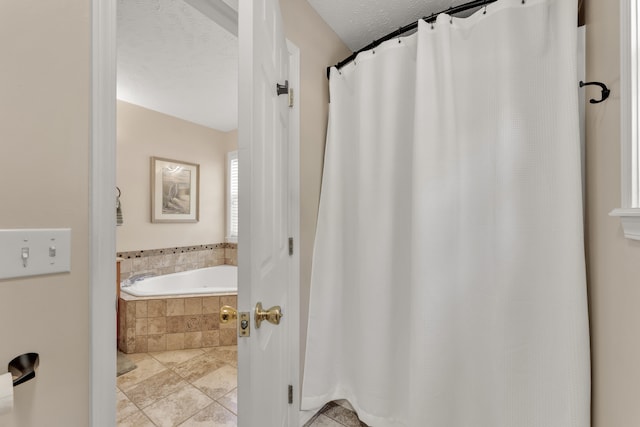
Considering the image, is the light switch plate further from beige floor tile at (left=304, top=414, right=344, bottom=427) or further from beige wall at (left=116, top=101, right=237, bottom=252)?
beige wall at (left=116, top=101, right=237, bottom=252)

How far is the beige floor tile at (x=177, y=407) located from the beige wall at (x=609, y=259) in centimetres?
201

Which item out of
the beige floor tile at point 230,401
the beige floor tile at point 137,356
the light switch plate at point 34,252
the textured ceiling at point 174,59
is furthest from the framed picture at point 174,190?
the light switch plate at point 34,252

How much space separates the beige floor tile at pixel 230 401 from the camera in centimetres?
171

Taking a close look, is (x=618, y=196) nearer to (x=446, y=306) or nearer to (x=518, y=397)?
(x=446, y=306)

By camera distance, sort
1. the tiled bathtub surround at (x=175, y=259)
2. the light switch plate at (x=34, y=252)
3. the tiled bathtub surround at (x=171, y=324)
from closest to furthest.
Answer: the light switch plate at (x=34, y=252)
the tiled bathtub surround at (x=171, y=324)
the tiled bathtub surround at (x=175, y=259)

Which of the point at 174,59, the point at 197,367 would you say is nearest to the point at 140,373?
the point at 197,367

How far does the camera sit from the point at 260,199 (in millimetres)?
800

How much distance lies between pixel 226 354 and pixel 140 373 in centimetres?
65

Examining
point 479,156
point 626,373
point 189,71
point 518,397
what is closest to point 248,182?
point 479,156

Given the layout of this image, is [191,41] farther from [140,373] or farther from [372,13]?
[140,373]

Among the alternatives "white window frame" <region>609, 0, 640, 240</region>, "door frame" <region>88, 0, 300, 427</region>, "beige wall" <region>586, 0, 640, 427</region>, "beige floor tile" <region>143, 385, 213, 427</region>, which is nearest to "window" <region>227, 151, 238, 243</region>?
"beige floor tile" <region>143, 385, 213, 427</region>

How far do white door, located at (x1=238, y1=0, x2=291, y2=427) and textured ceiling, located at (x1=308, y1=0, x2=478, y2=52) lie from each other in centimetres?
66

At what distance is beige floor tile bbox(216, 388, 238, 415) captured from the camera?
1.71 m

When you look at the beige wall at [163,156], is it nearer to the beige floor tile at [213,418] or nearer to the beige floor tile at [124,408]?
the beige floor tile at [124,408]
